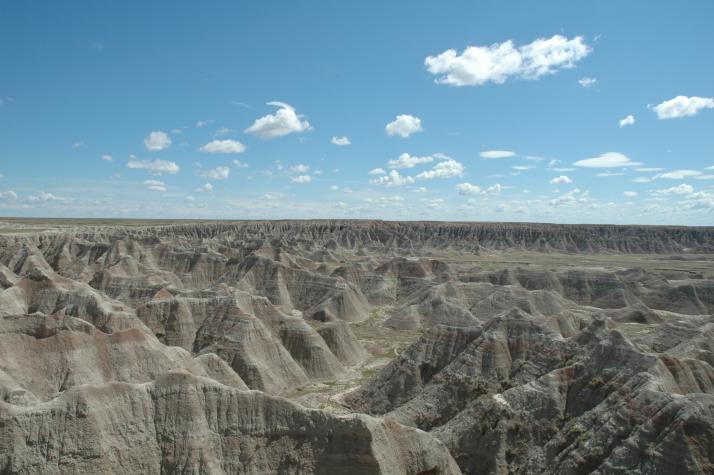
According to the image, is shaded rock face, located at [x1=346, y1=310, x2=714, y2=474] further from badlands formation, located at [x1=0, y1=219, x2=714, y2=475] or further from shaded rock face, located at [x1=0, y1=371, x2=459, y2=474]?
shaded rock face, located at [x1=0, y1=371, x2=459, y2=474]

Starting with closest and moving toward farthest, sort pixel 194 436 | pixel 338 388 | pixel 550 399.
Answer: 1. pixel 194 436
2. pixel 550 399
3. pixel 338 388

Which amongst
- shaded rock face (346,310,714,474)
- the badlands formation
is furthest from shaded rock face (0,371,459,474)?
shaded rock face (346,310,714,474)

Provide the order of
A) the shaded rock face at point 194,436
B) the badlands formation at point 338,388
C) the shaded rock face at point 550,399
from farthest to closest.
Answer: the shaded rock face at point 550,399 < the badlands formation at point 338,388 < the shaded rock face at point 194,436

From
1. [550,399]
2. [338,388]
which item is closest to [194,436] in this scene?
[550,399]

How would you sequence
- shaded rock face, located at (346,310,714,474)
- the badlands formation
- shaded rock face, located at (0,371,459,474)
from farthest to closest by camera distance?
shaded rock face, located at (346,310,714,474), the badlands formation, shaded rock face, located at (0,371,459,474)

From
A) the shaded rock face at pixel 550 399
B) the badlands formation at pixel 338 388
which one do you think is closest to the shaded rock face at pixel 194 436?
the badlands formation at pixel 338 388

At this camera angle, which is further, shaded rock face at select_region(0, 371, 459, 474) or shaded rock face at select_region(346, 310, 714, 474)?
shaded rock face at select_region(346, 310, 714, 474)

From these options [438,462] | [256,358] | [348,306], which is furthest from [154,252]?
[438,462]

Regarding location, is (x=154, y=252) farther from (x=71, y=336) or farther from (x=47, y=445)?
(x=47, y=445)

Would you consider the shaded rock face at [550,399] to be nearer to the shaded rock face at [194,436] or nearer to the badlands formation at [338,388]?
the badlands formation at [338,388]

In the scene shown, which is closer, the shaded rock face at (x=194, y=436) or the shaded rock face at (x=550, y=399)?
the shaded rock face at (x=194, y=436)

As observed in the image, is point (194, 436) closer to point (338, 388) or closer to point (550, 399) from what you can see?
point (550, 399)

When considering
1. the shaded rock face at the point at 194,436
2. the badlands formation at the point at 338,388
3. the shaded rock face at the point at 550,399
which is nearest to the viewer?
the shaded rock face at the point at 194,436

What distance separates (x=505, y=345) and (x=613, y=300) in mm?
53327
